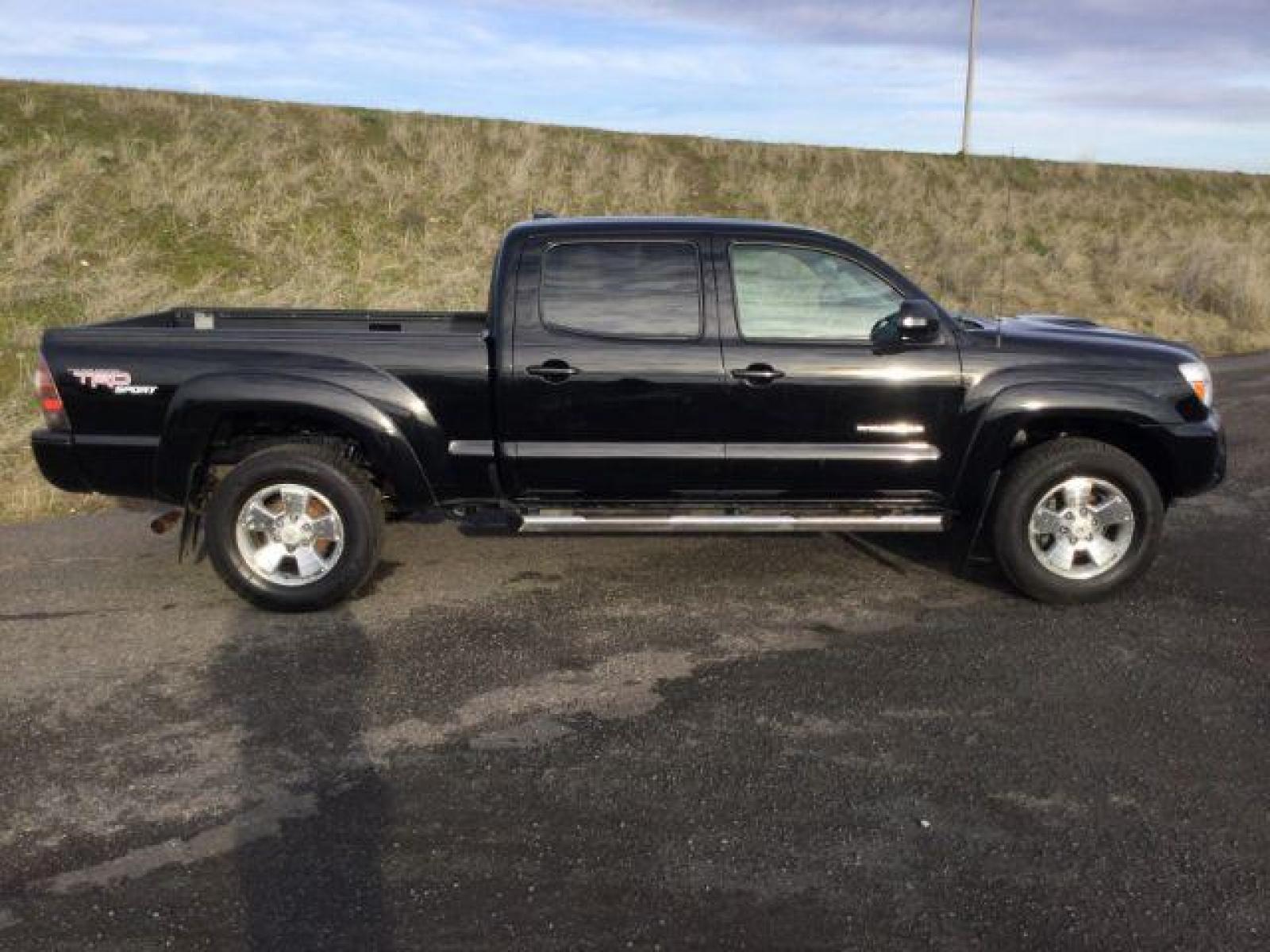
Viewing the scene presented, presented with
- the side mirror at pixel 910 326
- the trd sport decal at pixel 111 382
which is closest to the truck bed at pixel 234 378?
the trd sport decal at pixel 111 382

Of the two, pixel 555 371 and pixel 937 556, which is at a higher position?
pixel 555 371

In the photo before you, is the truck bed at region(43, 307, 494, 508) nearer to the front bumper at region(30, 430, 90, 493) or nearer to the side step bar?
the front bumper at region(30, 430, 90, 493)

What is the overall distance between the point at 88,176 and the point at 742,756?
17565mm

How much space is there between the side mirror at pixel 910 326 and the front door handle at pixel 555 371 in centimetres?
146

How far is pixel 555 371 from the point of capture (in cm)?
535

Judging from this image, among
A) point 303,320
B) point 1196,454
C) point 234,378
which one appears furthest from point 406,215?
point 1196,454

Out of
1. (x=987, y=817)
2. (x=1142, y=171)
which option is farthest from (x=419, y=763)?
(x=1142, y=171)

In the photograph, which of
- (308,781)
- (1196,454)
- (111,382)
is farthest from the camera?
(1196,454)

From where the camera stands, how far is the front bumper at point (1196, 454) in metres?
5.46

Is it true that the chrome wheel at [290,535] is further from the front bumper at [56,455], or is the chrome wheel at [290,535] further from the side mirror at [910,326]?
the side mirror at [910,326]

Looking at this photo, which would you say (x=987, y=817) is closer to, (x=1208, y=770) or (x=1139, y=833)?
(x=1139, y=833)

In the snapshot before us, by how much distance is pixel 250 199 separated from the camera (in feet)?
59.6

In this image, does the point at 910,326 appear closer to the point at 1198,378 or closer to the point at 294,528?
the point at 1198,378

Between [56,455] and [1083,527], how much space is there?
4890 mm
